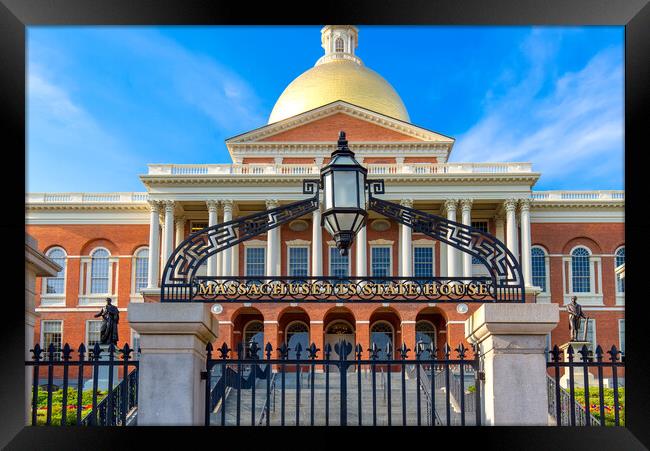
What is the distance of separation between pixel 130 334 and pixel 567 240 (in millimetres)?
26783

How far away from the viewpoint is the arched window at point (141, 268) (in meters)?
57.9

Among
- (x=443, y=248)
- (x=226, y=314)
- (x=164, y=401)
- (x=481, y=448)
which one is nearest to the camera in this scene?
(x=481, y=448)

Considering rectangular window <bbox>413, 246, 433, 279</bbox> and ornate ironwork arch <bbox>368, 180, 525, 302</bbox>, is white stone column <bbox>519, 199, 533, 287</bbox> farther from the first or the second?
ornate ironwork arch <bbox>368, 180, 525, 302</bbox>

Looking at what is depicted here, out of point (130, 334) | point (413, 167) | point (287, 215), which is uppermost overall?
point (413, 167)

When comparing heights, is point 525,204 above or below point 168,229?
above

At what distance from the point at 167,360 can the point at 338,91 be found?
55584 mm

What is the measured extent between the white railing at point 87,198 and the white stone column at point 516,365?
52.5 m

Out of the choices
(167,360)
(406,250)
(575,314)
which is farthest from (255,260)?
(167,360)

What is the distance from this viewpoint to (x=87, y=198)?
193 feet

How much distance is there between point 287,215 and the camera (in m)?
8.09

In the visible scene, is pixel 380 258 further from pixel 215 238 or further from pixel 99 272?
pixel 215 238

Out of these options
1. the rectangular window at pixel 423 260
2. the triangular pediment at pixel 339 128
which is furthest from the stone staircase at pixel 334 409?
the triangular pediment at pixel 339 128
